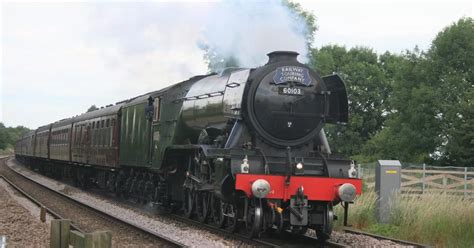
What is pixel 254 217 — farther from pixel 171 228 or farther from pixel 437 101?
pixel 437 101

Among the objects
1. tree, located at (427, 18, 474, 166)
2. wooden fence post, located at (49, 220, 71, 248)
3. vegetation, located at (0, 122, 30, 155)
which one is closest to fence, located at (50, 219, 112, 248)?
wooden fence post, located at (49, 220, 71, 248)

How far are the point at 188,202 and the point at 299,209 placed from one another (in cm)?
426

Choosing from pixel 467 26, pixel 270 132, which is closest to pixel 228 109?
pixel 270 132

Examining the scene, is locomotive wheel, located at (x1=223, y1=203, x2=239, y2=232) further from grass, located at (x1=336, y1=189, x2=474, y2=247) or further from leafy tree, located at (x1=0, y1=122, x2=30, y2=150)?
leafy tree, located at (x1=0, y1=122, x2=30, y2=150)

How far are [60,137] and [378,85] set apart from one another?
96.2 feet

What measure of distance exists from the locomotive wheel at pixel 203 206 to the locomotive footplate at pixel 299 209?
266 cm

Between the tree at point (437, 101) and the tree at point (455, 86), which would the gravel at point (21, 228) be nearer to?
the tree at point (455, 86)

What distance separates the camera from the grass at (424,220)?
10.2 meters

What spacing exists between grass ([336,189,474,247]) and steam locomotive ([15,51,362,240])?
1.87 m

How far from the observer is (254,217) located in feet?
30.5

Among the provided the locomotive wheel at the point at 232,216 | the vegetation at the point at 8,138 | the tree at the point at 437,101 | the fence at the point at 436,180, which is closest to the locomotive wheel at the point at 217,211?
the locomotive wheel at the point at 232,216

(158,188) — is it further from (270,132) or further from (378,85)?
(378,85)

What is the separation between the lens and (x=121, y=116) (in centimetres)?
1814

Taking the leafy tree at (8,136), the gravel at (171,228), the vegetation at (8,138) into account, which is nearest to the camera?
the gravel at (171,228)
